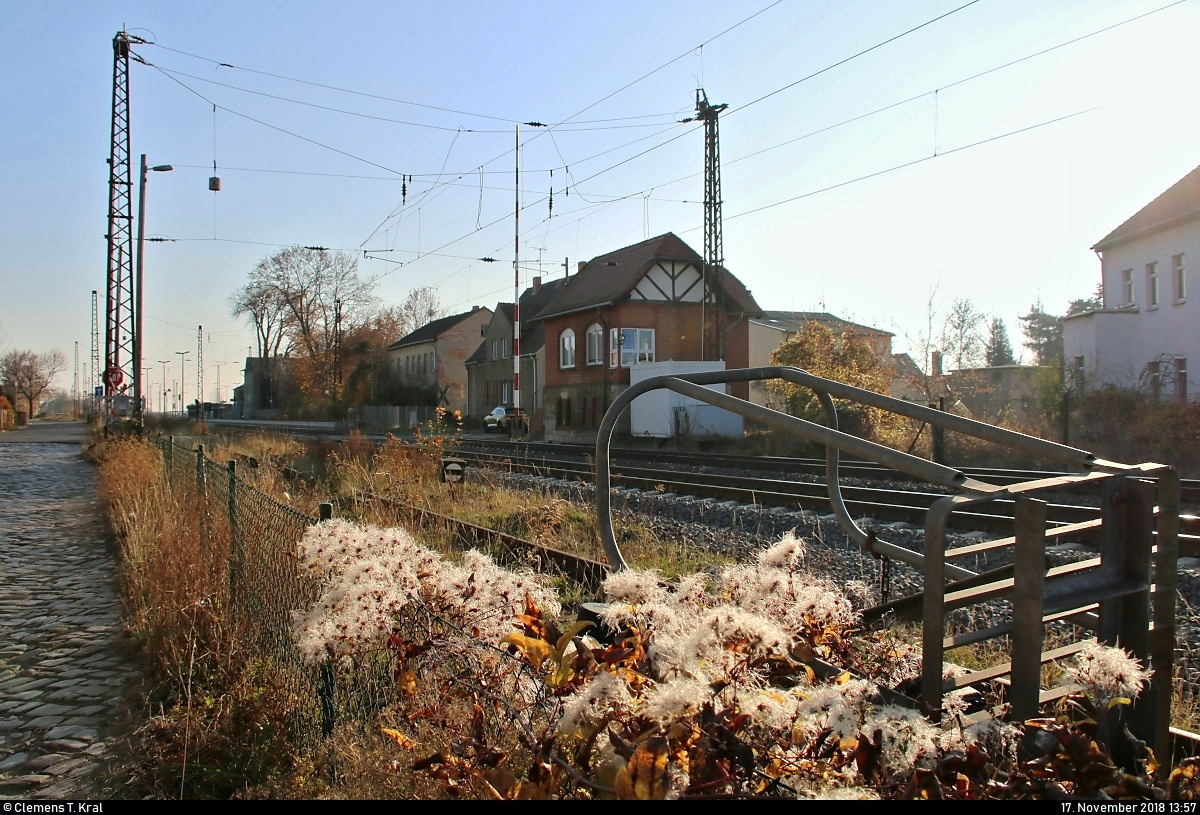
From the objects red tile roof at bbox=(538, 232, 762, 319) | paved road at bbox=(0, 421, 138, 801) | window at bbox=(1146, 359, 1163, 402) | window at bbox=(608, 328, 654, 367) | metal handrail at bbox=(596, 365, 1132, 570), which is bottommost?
paved road at bbox=(0, 421, 138, 801)

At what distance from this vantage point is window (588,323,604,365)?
3756cm

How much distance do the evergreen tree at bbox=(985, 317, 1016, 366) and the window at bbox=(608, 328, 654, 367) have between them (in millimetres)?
64346

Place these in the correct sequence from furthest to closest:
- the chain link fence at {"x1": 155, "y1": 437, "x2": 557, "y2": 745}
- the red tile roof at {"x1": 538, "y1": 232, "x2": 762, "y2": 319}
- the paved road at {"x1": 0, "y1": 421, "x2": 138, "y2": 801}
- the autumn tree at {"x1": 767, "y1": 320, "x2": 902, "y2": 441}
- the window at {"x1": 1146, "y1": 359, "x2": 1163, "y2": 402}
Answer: the red tile roof at {"x1": 538, "y1": 232, "x2": 762, "y2": 319}, the autumn tree at {"x1": 767, "y1": 320, "x2": 902, "y2": 441}, the window at {"x1": 1146, "y1": 359, "x2": 1163, "y2": 402}, the paved road at {"x1": 0, "y1": 421, "x2": 138, "y2": 801}, the chain link fence at {"x1": 155, "y1": 437, "x2": 557, "y2": 745}

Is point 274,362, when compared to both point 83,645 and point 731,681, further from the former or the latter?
point 731,681

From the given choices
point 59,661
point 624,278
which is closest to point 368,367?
point 624,278

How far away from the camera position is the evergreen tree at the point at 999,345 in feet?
294

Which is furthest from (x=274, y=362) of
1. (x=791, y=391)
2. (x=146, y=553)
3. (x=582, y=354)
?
(x=146, y=553)

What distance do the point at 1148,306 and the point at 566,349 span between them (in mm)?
22324

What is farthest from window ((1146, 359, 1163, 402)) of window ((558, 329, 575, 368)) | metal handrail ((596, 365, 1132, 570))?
metal handrail ((596, 365, 1132, 570))

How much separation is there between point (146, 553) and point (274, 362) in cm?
7512

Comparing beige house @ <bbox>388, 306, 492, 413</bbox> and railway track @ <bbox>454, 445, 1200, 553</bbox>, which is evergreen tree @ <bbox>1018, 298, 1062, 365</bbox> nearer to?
beige house @ <bbox>388, 306, 492, 413</bbox>

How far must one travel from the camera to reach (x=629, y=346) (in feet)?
119

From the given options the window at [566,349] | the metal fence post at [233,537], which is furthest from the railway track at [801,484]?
the window at [566,349]

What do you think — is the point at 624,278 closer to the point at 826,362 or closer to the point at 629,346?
the point at 629,346
